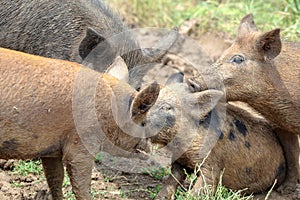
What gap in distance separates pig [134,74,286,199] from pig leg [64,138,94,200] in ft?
2.88

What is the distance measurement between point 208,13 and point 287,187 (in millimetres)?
3820

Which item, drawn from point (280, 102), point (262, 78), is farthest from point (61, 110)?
point (280, 102)

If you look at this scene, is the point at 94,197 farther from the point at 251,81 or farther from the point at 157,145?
the point at 251,81

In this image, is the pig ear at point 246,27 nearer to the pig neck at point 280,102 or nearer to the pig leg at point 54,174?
the pig neck at point 280,102

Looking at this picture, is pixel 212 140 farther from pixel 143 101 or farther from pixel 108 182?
pixel 143 101

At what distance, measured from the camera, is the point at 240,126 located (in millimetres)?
6250

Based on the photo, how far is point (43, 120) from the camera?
4602 mm

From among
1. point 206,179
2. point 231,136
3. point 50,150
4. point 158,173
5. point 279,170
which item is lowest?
point 158,173

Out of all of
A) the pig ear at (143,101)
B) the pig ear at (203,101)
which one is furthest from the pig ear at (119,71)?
the pig ear at (203,101)

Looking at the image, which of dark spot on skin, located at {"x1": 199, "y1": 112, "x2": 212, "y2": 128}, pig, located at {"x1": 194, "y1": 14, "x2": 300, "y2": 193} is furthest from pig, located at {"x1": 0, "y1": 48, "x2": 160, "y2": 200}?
pig, located at {"x1": 194, "y1": 14, "x2": 300, "y2": 193}

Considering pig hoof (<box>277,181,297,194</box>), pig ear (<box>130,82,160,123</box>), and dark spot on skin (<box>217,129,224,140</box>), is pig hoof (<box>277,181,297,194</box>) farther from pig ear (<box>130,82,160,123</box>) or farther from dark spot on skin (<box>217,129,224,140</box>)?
pig ear (<box>130,82,160,123</box>)

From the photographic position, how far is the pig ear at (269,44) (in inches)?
234

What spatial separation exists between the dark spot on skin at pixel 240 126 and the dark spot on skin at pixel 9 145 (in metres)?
2.33

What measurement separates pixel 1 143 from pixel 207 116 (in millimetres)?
2128
